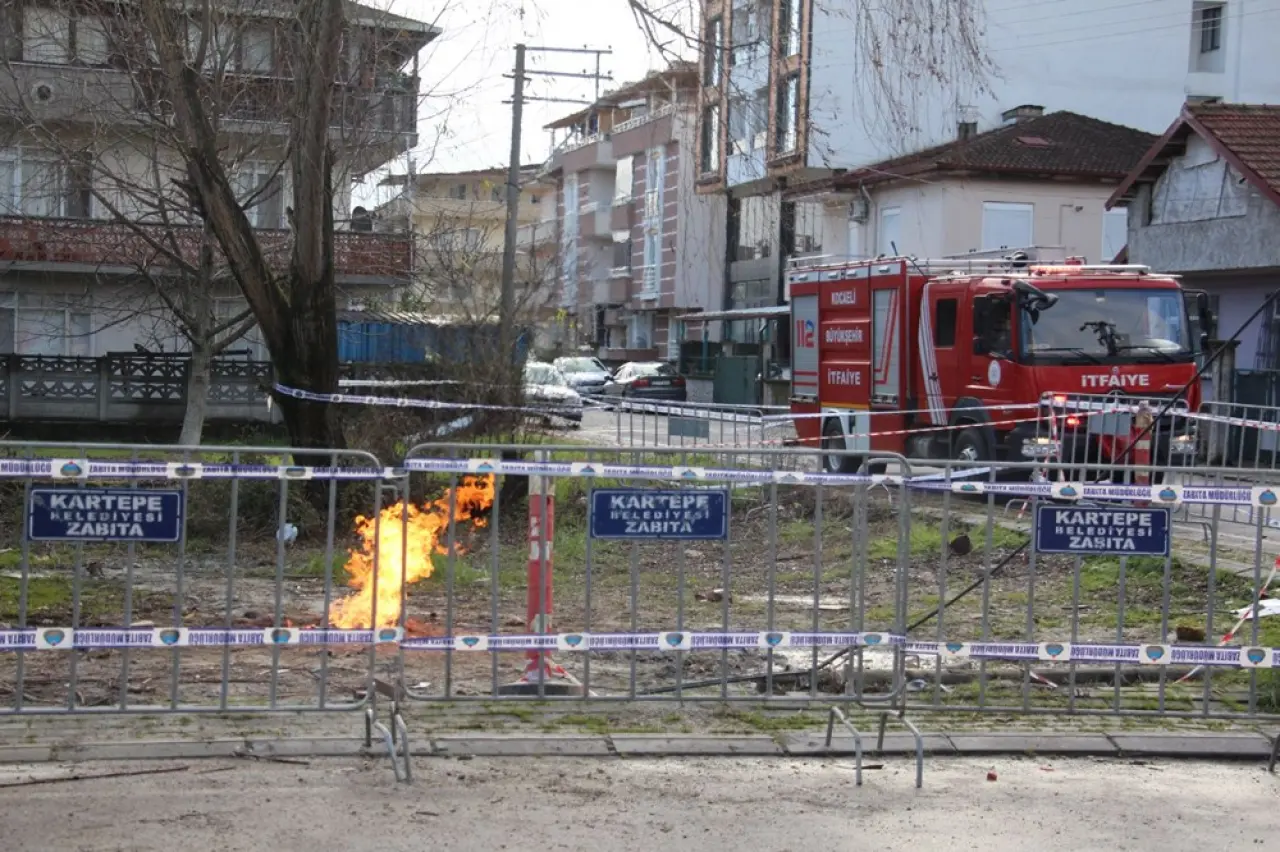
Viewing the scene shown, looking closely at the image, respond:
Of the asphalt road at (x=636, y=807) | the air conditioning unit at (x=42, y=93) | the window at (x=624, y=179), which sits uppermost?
the window at (x=624, y=179)

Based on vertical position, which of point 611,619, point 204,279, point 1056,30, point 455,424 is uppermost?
point 1056,30

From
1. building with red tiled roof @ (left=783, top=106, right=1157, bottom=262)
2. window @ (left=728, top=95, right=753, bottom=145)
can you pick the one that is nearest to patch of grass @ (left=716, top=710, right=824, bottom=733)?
window @ (left=728, top=95, right=753, bottom=145)

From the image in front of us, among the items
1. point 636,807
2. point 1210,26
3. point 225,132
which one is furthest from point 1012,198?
point 636,807

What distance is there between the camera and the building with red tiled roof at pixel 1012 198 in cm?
3772

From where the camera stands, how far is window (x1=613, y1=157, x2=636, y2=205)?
2547 inches

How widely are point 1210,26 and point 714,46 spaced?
40467 mm

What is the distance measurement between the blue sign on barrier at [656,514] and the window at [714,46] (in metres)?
3.37

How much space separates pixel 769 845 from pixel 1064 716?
273 centimetres

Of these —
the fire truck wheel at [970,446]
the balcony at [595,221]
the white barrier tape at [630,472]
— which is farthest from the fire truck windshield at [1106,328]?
the balcony at [595,221]

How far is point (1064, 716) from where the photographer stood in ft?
26.0

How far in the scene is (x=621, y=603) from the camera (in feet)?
37.0

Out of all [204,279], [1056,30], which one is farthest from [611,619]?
[1056,30]

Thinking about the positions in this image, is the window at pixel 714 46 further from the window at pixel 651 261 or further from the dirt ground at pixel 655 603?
the window at pixel 651 261

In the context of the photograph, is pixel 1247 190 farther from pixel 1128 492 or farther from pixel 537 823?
pixel 537 823
